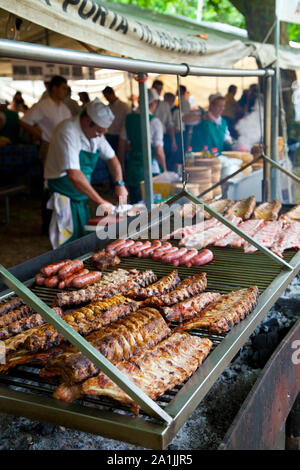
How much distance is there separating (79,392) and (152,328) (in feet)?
2.30

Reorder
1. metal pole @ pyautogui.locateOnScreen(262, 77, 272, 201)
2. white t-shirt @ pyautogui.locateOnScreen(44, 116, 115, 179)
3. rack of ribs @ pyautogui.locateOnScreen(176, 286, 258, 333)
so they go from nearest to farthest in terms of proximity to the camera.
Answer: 1. rack of ribs @ pyautogui.locateOnScreen(176, 286, 258, 333)
2. white t-shirt @ pyautogui.locateOnScreen(44, 116, 115, 179)
3. metal pole @ pyautogui.locateOnScreen(262, 77, 272, 201)

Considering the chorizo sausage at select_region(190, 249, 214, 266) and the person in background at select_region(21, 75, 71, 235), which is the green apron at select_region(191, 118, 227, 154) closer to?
the person in background at select_region(21, 75, 71, 235)

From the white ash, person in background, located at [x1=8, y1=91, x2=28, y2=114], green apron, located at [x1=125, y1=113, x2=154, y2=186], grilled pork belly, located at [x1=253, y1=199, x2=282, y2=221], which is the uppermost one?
person in background, located at [x1=8, y1=91, x2=28, y2=114]

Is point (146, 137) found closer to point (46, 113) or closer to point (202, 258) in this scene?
point (202, 258)

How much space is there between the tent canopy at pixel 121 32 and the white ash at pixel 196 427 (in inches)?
105

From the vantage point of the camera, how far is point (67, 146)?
19.2 ft

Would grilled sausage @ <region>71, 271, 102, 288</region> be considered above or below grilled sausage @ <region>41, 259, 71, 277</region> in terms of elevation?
below

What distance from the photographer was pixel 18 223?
11.0 meters

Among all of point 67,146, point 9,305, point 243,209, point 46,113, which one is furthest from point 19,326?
point 46,113

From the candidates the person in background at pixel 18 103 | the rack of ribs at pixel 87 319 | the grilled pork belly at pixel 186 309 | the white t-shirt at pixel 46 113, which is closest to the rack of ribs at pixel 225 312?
the grilled pork belly at pixel 186 309

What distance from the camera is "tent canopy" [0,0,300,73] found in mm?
3426

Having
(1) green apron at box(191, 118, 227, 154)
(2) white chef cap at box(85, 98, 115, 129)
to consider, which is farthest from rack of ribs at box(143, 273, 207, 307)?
(1) green apron at box(191, 118, 227, 154)

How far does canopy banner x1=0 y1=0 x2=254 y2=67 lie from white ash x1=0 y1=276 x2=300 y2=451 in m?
2.67

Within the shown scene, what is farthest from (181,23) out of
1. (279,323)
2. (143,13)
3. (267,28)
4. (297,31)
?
(297,31)
